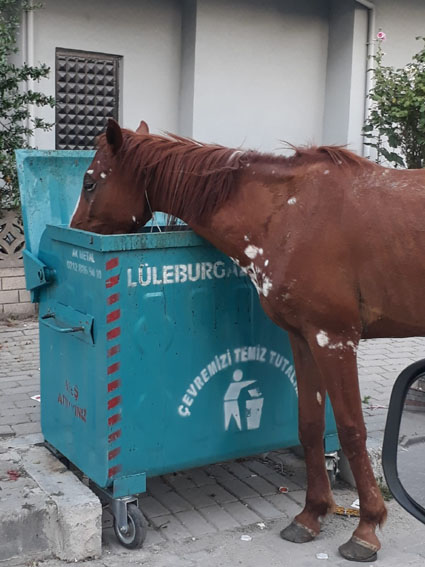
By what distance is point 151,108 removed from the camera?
9875mm

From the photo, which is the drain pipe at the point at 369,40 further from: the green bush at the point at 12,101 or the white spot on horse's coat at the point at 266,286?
the white spot on horse's coat at the point at 266,286

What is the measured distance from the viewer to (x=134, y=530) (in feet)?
11.9

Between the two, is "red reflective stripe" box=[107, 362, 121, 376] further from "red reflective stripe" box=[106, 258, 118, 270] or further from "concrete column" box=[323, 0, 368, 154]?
"concrete column" box=[323, 0, 368, 154]

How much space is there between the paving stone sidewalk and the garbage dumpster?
33 cm

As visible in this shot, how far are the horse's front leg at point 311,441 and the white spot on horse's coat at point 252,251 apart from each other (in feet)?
1.49

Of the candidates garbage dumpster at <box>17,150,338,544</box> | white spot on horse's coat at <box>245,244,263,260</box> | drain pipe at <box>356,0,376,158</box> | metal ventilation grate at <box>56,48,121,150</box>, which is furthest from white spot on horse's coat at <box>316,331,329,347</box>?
drain pipe at <box>356,0,376,158</box>

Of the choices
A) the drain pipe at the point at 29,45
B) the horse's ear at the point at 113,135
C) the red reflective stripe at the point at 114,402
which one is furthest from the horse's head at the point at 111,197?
the drain pipe at the point at 29,45

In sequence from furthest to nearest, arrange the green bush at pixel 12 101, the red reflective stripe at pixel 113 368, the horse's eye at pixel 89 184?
1. the green bush at pixel 12 101
2. the horse's eye at pixel 89 184
3. the red reflective stripe at pixel 113 368

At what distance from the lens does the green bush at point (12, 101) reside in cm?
782

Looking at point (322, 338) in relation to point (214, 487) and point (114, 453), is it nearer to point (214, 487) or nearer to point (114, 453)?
point (114, 453)

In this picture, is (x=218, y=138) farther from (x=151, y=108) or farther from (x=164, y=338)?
(x=164, y=338)

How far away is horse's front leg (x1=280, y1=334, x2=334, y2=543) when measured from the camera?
379 centimetres

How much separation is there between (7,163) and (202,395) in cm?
479

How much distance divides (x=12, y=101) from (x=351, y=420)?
579 centimetres
